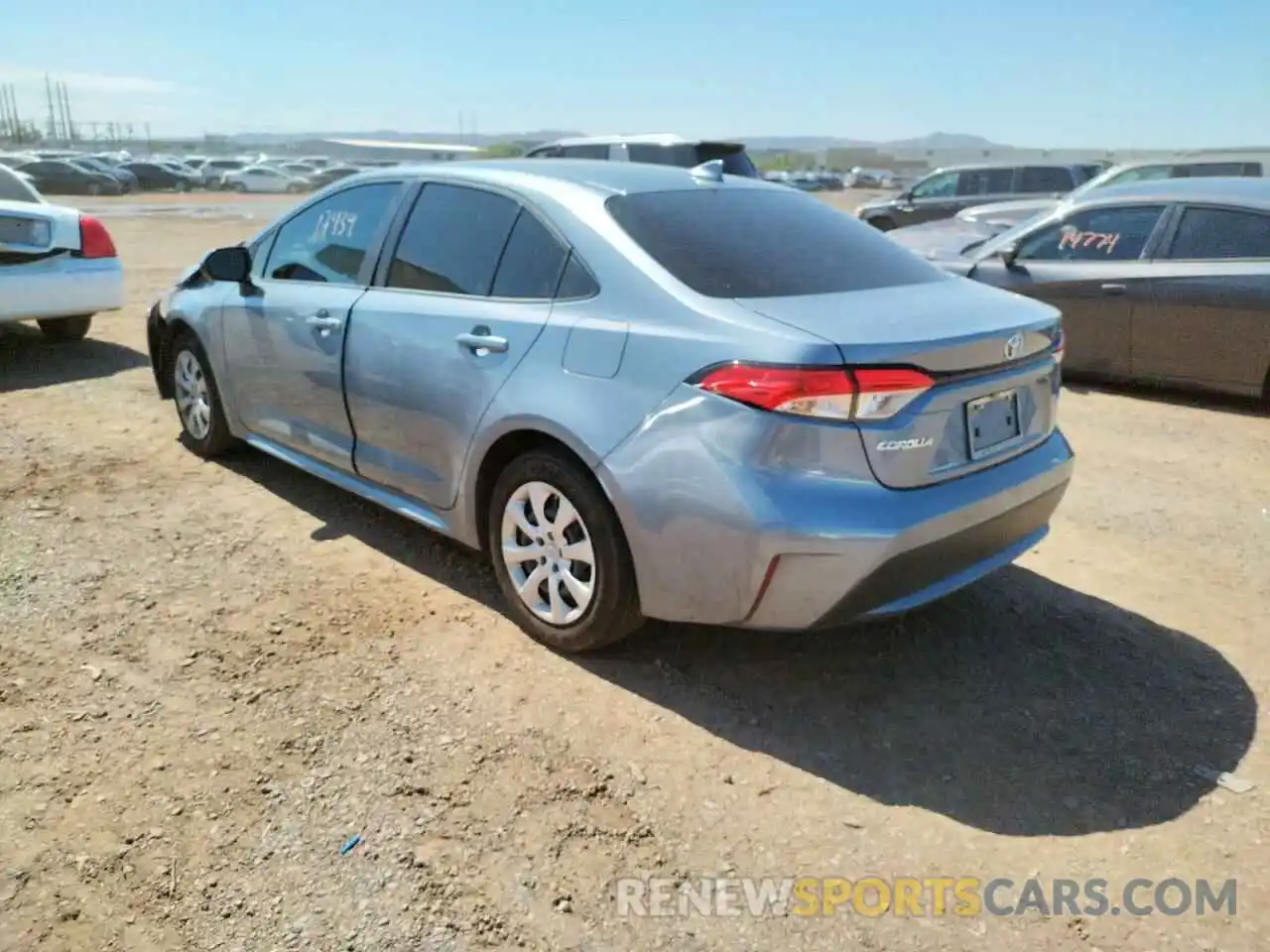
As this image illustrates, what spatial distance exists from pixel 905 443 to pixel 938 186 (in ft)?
55.0

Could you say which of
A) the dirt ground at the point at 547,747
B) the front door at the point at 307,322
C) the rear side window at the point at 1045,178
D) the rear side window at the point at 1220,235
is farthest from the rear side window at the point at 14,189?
the rear side window at the point at 1045,178

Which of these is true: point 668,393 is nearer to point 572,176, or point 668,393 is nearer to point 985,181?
point 572,176

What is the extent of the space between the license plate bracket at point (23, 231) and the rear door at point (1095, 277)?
709 centimetres

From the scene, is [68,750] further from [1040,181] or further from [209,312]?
[1040,181]

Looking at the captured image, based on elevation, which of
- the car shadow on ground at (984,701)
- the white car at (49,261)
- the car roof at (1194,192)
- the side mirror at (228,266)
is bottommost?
the car shadow on ground at (984,701)

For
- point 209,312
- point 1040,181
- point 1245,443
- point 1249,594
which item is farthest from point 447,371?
point 1040,181

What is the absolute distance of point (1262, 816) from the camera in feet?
8.85

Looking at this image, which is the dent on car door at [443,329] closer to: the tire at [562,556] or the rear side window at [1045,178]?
the tire at [562,556]

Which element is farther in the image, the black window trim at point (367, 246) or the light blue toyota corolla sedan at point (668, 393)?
the black window trim at point (367, 246)

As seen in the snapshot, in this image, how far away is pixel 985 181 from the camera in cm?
1772

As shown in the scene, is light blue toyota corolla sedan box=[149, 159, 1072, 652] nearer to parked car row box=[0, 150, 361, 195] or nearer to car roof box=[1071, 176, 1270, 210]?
car roof box=[1071, 176, 1270, 210]

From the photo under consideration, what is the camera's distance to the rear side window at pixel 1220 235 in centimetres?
680

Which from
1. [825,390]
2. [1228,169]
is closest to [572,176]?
[825,390]

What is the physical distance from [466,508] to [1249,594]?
3122mm
